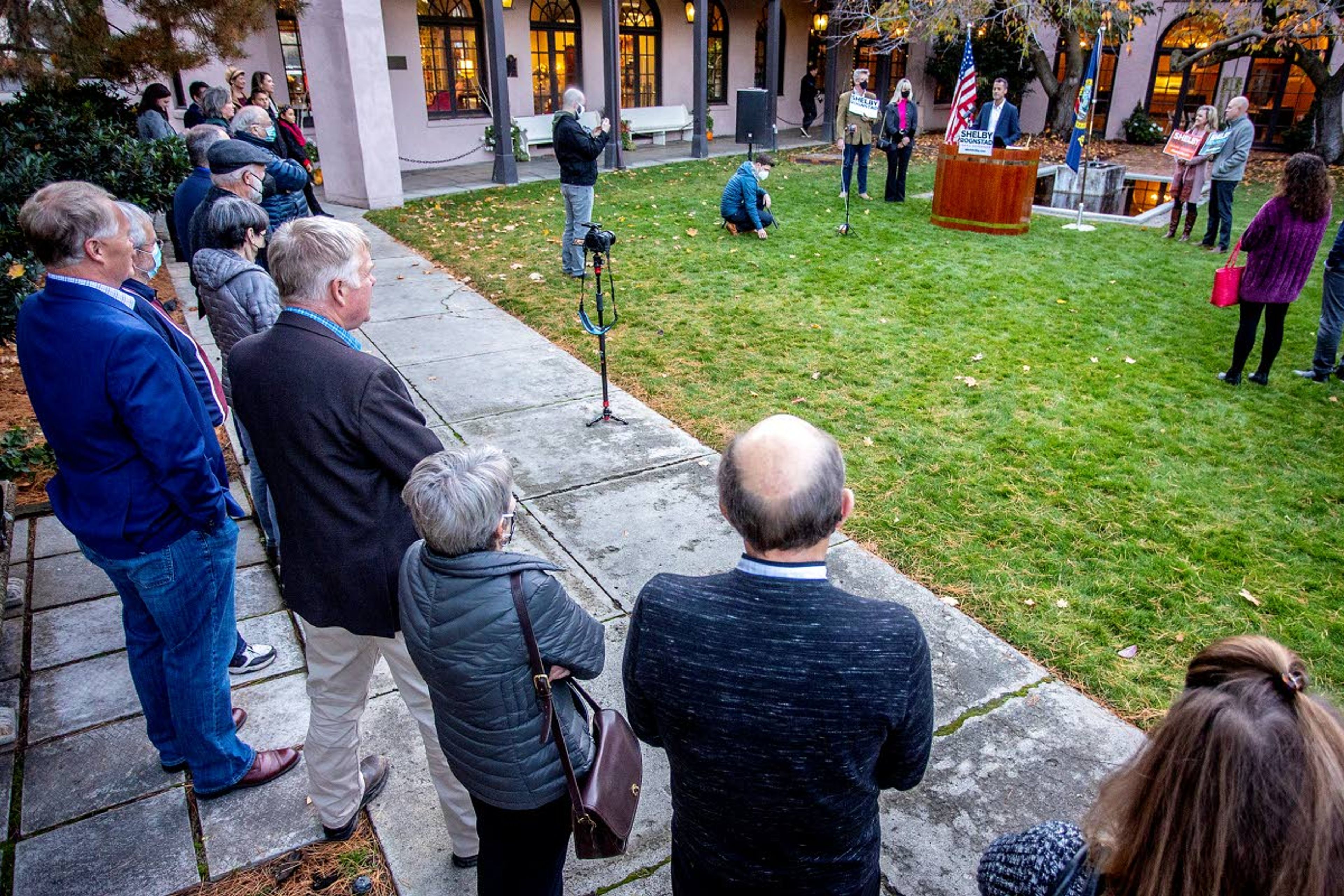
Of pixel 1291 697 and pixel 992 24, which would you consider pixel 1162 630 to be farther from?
pixel 992 24

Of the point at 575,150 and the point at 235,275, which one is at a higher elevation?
the point at 575,150

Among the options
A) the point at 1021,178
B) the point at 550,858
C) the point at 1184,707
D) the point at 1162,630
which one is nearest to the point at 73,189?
the point at 550,858

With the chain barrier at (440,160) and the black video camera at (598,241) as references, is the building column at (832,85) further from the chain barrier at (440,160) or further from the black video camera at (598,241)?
the black video camera at (598,241)

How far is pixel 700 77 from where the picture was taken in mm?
17703

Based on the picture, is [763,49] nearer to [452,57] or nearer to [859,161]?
[452,57]

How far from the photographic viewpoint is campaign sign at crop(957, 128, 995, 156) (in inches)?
435

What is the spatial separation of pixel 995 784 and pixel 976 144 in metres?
10.1

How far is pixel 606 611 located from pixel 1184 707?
2874mm

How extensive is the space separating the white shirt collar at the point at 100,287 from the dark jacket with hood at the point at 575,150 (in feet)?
21.1

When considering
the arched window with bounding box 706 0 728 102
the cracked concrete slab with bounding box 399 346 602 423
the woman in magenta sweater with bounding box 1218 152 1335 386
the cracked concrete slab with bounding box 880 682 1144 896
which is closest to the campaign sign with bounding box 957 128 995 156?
the woman in magenta sweater with bounding box 1218 152 1335 386

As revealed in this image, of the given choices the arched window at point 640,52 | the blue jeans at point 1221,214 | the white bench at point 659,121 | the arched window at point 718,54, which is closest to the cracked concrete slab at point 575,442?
the blue jeans at point 1221,214

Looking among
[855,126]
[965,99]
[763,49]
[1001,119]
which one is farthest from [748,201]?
[763,49]

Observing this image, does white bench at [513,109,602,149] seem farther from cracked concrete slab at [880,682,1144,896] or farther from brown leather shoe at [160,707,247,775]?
cracked concrete slab at [880,682,1144,896]

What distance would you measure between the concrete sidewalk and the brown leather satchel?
0.68 metres
